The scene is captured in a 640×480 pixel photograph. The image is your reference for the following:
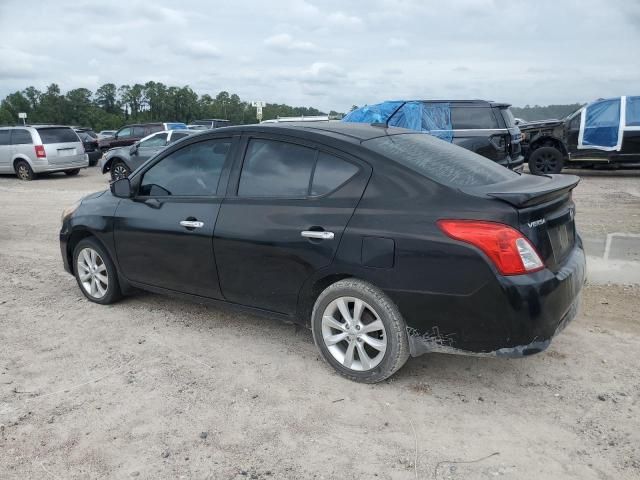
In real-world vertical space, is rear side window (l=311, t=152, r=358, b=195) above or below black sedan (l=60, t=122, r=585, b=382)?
above

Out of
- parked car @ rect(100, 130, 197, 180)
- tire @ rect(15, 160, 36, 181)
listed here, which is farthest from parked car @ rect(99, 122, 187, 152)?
parked car @ rect(100, 130, 197, 180)

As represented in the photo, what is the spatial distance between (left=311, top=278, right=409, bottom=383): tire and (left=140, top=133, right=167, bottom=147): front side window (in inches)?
522

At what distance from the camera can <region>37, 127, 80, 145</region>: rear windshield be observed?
16.3 meters

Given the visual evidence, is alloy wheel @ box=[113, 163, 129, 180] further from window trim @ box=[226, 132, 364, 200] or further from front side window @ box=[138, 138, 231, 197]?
window trim @ box=[226, 132, 364, 200]

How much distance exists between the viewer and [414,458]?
2.71 metres

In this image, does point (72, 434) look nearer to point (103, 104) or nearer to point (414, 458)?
point (414, 458)

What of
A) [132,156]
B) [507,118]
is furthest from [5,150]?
[507,118]

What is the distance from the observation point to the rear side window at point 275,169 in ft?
11.9

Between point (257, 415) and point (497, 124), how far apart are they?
9788 millimetres

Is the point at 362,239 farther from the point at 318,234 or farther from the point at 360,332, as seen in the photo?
the point at 360,332

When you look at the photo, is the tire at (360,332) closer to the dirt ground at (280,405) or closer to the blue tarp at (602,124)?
the dirt ground at (280,405)

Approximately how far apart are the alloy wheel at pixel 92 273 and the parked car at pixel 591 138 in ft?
37.9

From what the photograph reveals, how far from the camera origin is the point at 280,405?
3.22 meters

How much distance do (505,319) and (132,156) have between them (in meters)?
13.8
